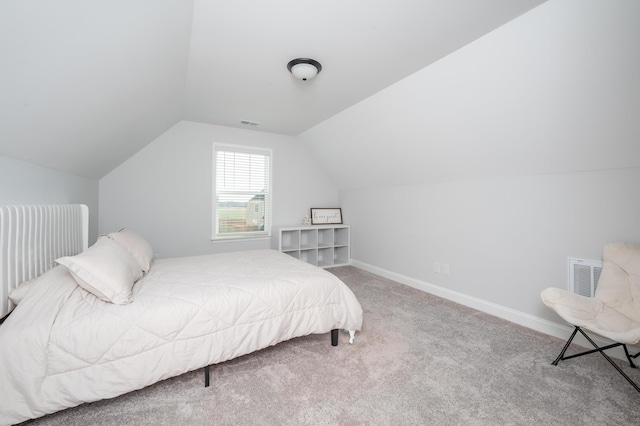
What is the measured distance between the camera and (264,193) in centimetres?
455

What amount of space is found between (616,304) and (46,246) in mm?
3926

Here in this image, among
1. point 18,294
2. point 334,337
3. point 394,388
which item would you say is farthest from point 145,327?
point 394,388

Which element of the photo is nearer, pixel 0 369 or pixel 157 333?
pixel 0 369

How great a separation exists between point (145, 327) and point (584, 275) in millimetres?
3156

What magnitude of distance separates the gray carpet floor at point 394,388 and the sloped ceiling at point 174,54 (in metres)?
1.72

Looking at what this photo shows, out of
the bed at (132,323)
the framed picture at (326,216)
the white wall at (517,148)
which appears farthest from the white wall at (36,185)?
the framed picture at (326,216)

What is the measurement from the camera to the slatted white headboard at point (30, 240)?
144cm

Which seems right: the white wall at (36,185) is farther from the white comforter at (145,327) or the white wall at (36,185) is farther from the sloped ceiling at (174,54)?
the white comforter at (145,327)

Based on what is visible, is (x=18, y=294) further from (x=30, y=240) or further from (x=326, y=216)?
(x=326, y=216)

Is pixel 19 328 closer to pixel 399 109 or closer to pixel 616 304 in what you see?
pixel 399 109

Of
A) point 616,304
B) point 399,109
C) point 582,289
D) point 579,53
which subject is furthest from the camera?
point 399,109

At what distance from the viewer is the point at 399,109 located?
9.52 ft

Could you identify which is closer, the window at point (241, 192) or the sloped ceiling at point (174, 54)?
the sloped ceiling at point (174, 54)

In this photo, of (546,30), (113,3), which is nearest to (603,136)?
(546,30)
